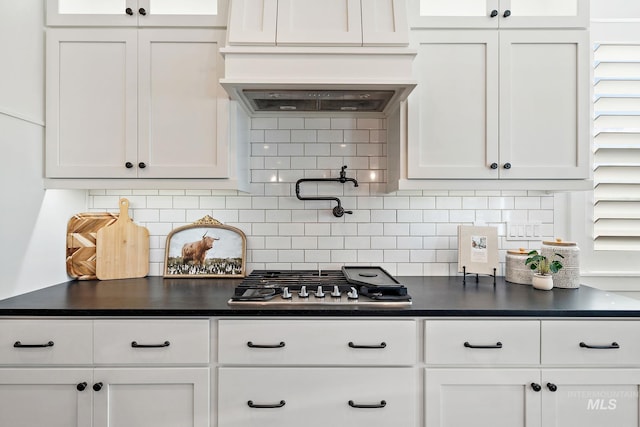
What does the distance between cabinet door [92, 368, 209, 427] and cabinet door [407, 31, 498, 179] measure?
137 centimetres

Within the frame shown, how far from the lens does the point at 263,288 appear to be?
1.68 m

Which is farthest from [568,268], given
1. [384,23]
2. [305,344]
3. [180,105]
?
[180,105]

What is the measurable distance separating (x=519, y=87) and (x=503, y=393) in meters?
1.43

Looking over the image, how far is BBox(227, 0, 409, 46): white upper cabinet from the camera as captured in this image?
5.42 ft

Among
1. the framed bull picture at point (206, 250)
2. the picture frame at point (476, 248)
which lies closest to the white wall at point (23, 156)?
the framed bull picture at point (206, 250)

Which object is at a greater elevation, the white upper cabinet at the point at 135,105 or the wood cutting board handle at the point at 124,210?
the white upper cabinet at the point at 135,105

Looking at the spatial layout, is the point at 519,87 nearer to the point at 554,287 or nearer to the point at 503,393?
the point at 554,287

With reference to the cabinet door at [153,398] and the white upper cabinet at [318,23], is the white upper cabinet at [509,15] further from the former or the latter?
the cabinet door at [153,398]

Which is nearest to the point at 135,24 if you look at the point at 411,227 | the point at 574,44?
the point at 411,227

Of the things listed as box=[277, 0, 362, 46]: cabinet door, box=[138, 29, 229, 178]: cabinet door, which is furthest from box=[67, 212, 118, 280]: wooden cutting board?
box=[277, 0, 362, 46]: cabinet door

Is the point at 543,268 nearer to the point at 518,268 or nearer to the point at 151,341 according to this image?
the point at 518,268

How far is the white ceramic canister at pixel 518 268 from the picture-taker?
1.98 metres

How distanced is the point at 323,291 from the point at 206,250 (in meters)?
0.85

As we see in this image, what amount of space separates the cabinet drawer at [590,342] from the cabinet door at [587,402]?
49 millimetres
